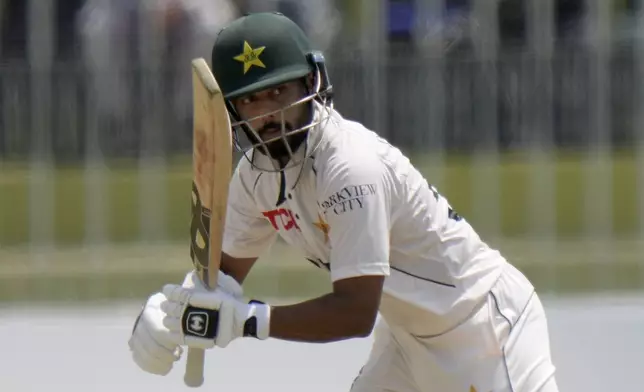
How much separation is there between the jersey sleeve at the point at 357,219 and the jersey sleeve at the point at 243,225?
0.40 m

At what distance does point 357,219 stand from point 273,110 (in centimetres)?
27

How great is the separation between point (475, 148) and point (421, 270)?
3395mm

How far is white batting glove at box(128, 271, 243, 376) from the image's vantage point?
8.84 ft

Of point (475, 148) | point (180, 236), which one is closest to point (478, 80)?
point (475, 148)

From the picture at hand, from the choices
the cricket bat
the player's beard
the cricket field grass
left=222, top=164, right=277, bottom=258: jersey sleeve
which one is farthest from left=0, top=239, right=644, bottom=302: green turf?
the player's beard

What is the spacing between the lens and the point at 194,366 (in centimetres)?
286

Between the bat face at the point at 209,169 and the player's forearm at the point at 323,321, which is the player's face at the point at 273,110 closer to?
the bat face at the point at 209,169

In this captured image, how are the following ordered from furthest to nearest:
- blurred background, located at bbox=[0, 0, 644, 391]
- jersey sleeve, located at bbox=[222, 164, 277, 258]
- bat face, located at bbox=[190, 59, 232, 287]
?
blurred background, located at bbox=[0, 0, 644, 391]
jersey sleeve, located at bbox=[222, 164, 277, 258]
bat face, located at bbox=[190, 59, 232, 287]

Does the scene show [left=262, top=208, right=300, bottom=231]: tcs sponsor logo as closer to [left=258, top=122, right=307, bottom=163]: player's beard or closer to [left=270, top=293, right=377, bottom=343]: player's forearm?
[left=258, top=122, right=307, bottom=163]: player's beard

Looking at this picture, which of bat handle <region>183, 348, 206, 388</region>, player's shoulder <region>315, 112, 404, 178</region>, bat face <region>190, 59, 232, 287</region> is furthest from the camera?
bat handle <region>183, 348, 206, 388</region>

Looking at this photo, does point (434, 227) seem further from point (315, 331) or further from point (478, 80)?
point (478, 80)

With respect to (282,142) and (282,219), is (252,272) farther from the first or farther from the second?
(282,142)

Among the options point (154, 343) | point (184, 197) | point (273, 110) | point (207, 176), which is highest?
point (273, 110)

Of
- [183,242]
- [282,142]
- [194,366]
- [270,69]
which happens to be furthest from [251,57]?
[183,242]
